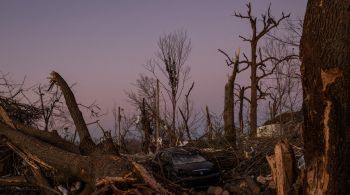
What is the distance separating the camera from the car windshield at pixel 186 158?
12609 millimetres

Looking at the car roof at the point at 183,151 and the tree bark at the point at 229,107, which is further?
the tree bark at the point at 229,107

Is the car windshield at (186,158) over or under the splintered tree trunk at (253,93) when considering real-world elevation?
under

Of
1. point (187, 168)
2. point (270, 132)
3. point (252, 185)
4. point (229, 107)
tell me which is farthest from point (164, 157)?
point (270, 132)

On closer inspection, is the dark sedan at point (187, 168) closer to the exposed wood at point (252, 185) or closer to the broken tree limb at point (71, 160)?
the exposed wood at point (252, 185)

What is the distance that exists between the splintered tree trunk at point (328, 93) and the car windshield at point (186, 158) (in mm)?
7237

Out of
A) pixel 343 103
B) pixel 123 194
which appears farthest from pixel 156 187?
pixel 343 103

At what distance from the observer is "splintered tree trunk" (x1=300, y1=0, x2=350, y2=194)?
211 inches

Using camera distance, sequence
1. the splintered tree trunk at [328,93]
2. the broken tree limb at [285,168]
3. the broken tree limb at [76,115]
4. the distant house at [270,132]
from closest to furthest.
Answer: the splintered tree trunk at [328,93]
the broken tree limb at [285,168]
the broken tree limb at [76,115]
the distant house at [270,132]

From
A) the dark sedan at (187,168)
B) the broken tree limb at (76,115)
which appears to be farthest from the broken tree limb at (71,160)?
the dark sedan at (187,168)

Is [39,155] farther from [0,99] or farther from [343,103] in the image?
[343,103]

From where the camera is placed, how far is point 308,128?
5594 mm

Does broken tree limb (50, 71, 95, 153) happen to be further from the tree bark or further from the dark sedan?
the tree bark

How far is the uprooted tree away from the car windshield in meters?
3.55

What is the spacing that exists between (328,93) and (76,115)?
6460 millimetres
